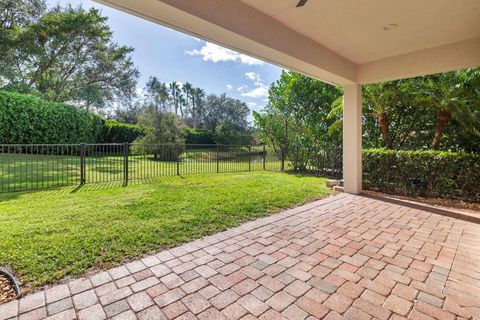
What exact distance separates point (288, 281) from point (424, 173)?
204 inches

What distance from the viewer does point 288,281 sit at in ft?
7.28

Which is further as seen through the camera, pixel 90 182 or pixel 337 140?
pixel 337 140

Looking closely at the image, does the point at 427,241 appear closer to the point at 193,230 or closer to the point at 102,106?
the point at 193,230

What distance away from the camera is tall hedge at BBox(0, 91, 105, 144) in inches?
399

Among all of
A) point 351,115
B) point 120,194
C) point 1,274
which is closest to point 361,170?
point 351,115

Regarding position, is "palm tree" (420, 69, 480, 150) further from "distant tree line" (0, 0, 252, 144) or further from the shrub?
the shrub

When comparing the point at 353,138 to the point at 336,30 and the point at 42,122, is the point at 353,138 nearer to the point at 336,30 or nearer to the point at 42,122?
the point at 336,30

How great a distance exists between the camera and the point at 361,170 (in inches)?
246

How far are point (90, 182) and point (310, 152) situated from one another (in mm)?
7857

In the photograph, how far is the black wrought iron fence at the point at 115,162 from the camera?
629 centimetres

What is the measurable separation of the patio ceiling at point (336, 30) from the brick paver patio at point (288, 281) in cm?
272

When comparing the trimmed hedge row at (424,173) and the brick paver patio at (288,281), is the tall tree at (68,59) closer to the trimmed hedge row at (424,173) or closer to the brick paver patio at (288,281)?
the brick paver patio at (288,281)

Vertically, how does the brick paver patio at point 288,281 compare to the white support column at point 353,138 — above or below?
below

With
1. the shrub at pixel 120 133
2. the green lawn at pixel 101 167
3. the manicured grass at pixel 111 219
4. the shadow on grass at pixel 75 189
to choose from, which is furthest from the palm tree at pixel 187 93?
the manicured grass at pixel 111 219
